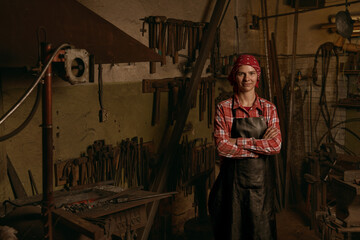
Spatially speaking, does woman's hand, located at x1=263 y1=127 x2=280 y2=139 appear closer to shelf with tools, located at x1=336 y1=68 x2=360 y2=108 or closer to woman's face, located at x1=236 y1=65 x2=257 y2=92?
woman's face, located at x1=236 y1=65 x2=257 y2=92

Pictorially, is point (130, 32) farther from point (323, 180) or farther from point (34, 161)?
point (323, 180)

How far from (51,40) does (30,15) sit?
0.16 m

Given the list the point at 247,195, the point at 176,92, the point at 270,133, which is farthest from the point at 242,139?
the point at 176,92

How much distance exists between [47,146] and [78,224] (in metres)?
0.53

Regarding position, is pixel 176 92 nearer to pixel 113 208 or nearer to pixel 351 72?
pixel 113 208

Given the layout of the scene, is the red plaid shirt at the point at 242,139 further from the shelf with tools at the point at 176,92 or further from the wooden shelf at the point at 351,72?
the wooden shelf at the point at 351,72

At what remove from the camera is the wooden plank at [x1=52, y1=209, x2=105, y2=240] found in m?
2.03

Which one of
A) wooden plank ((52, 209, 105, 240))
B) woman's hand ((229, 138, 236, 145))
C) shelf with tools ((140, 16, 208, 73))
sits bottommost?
wooden plank ((52, 209, 105, 240))

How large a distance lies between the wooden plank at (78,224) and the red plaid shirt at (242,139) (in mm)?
921

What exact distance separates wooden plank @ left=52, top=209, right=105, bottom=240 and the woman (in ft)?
2.92

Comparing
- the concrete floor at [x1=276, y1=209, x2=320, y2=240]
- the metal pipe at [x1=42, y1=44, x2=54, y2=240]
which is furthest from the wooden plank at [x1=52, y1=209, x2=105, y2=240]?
the concrete floor at [x1=276, y1=209, x2=320, y2=240]

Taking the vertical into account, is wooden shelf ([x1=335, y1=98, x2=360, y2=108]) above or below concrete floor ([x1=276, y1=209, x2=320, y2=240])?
above

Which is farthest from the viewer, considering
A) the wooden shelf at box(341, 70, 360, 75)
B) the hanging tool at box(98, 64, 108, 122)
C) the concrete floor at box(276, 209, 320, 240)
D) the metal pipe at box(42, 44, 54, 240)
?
the wooden shelf at box(341, 70, 360, 75)

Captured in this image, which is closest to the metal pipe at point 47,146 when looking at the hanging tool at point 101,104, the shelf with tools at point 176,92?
the hanging tool at point 101,104
